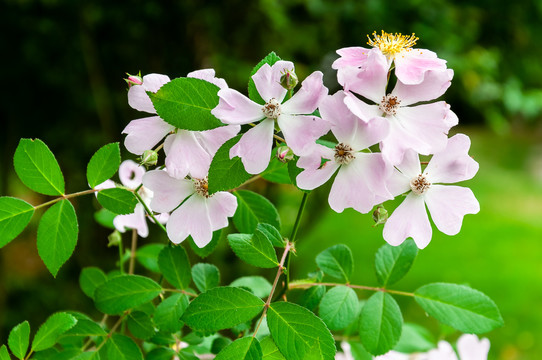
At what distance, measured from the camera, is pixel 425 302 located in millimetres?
709

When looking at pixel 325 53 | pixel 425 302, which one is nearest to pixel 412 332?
pixel 425 302

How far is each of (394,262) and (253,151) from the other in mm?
318

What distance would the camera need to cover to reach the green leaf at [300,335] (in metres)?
0.52

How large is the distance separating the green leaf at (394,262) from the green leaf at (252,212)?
168 millimetres

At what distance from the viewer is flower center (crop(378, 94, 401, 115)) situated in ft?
1.75

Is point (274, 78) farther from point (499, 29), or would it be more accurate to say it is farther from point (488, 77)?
point (499, 29)

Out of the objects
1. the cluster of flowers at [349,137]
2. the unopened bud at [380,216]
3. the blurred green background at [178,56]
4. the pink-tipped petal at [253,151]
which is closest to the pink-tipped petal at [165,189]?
the cluster of flowers at [349,137]

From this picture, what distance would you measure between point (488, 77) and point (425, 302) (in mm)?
2071

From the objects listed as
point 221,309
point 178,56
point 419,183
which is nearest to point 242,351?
point 221,309

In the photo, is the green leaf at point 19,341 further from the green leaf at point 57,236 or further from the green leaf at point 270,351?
the green leaf at point 270,351

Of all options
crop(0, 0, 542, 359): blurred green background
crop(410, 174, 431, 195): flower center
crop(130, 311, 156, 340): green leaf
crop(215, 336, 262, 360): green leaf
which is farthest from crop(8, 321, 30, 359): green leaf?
crop(0, 0, 542, 359): blurred green background

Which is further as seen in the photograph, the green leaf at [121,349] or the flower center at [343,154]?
the green leaf at [121,349]

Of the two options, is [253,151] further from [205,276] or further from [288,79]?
[205,276]

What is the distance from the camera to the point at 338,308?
0.65 meters
